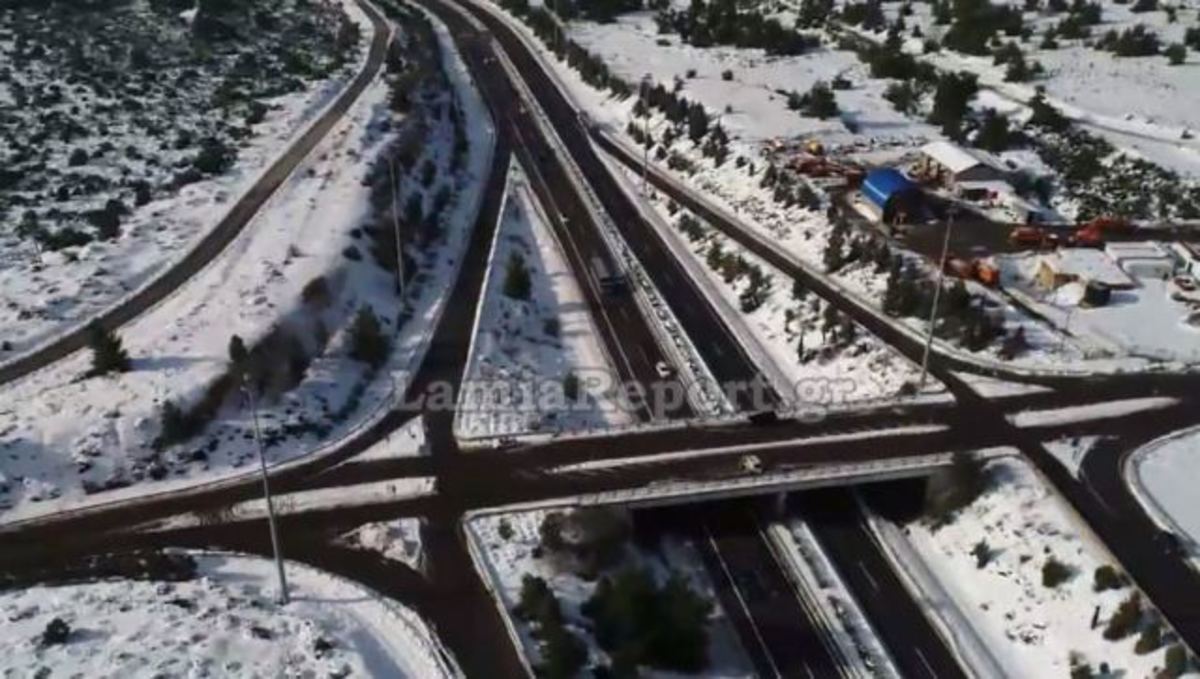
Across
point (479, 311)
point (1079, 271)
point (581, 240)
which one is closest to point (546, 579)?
point (479, 311)

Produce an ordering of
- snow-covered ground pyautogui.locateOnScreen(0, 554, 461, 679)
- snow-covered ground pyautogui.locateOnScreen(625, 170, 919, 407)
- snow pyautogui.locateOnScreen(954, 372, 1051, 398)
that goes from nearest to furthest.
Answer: snow-covered ground pyautogui.locateOnScreen(0, 554, 461, 679) < snow pyautogui.locateOnScreen(954, 372, 1051, 398) < snow-covered ground pyautogui.locateOnScreen(625, 170, 919, 407)

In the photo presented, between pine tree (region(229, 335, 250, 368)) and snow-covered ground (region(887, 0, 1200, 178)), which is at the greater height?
snow-covered ground (region(887, 0, 1200, 178))

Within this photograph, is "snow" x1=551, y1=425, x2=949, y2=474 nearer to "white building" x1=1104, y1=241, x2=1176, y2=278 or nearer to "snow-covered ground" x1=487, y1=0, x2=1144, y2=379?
"snow-covered ground" x1=487, y1=0, x2=1144, y2=379

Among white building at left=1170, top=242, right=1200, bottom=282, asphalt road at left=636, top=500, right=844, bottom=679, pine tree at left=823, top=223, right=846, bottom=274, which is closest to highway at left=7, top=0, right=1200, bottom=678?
asphalt road at left=636, top=500, right=844, bottom=679

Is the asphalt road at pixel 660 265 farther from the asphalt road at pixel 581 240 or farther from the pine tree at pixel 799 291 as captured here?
the pine tree at pixel 799 291

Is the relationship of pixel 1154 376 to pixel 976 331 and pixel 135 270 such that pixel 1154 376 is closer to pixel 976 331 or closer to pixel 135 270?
pixel 976 331

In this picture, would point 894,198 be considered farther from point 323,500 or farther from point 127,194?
point 127,194

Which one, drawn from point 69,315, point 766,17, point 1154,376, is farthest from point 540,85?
point 1154,376
